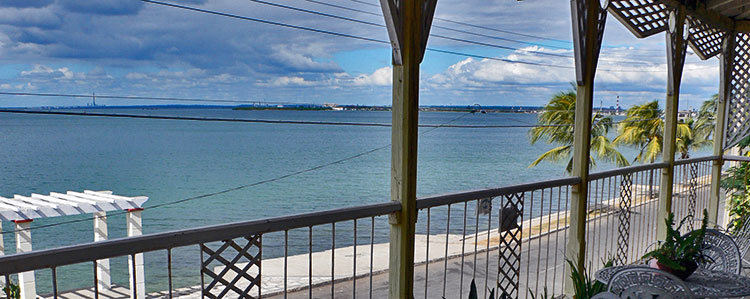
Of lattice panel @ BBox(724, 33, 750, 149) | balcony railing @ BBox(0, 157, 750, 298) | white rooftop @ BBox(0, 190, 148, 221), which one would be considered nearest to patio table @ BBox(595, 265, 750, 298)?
balcony railing @ BBox(0, 157, 750, 298)

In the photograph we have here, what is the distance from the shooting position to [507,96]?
37.8 m

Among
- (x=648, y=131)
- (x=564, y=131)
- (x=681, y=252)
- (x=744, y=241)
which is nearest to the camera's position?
(x=681, y=252)

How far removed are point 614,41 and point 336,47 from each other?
2224 cm

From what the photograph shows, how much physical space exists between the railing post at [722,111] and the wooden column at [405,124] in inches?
163

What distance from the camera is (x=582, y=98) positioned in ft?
11.0

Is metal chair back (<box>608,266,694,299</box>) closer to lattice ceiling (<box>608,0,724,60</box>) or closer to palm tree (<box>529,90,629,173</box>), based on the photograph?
lattice ceiling (<box>608,0,724,60</box>)

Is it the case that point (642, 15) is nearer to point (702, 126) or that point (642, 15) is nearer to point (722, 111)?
point (722, 111)

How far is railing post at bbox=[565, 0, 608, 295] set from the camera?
315cm

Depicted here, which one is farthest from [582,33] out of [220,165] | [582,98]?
[220,165]

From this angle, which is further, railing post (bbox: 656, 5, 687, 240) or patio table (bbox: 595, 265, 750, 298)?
railing post (bbox: 656, 5, 687, 240)

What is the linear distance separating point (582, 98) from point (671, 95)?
64.3 inches

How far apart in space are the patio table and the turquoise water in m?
17.2

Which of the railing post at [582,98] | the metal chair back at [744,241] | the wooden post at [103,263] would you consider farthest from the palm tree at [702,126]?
the railing post at [582,98]

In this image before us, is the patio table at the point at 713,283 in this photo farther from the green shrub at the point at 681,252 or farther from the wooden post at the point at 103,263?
the wooden post at the point at 103,263
